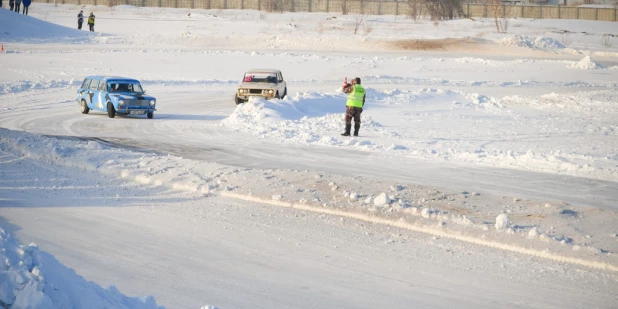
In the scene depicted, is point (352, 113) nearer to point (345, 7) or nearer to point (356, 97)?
point (356, 97)

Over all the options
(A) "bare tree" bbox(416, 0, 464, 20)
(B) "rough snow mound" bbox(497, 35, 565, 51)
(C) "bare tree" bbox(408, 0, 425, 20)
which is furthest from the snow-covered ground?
(A) "bare tree" bbox(416, 0, 464, 20)

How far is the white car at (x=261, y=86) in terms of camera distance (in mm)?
30344

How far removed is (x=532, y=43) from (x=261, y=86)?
38.3m

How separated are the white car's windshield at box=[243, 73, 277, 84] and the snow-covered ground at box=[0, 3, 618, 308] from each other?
1409mm

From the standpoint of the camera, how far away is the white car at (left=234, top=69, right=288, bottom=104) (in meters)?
30.3

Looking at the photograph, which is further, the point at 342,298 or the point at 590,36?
the point at 590,36

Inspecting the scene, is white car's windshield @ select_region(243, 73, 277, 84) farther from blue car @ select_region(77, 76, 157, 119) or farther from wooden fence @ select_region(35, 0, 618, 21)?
wooden fence @ select_region(35, 0, 618, 21)

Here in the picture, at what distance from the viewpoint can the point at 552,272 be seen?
9.98 meters

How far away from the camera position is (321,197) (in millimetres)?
13695

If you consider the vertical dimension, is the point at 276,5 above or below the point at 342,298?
above

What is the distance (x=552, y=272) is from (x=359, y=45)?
2044 inches

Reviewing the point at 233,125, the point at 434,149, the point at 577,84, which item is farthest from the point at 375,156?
the point at 577,84

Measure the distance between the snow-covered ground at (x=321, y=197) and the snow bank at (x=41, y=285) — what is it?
5 cm

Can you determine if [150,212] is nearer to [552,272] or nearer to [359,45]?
[552,272]
